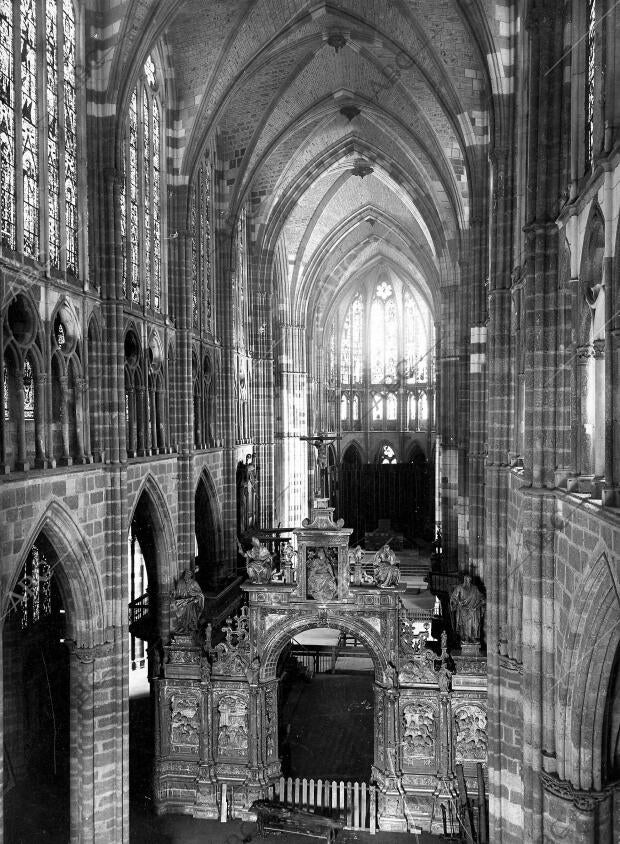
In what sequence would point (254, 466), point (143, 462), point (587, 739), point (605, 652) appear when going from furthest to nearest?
point (254, 466), point (143, 462), point (587, 739), point (605, 652)

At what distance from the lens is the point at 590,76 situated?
30.4 ft

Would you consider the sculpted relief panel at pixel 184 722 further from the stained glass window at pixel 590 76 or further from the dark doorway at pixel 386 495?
the dark doorway at pixel 386 495

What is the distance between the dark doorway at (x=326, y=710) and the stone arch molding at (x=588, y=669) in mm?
9782

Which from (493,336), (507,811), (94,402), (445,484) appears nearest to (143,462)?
(94,402)

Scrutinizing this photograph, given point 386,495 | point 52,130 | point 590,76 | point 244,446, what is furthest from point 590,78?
point 386,495

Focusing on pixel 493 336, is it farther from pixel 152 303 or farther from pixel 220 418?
pixel 220 418

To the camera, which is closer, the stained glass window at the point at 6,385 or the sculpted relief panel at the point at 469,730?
the stained glass window at the point at 6,385

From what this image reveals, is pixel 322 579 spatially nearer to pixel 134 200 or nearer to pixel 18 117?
pixel 134 200

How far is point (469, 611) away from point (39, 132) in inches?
527

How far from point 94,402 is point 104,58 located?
23.5ft

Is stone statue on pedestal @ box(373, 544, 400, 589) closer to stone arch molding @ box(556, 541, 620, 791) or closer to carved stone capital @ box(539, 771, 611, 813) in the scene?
stone arch molding @ box(556, 541, 620, 791)

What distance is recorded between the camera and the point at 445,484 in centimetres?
2917

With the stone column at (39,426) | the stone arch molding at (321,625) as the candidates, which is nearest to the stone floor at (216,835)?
the stone arch molding at (321,625)

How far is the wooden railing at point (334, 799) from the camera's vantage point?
15695mm
